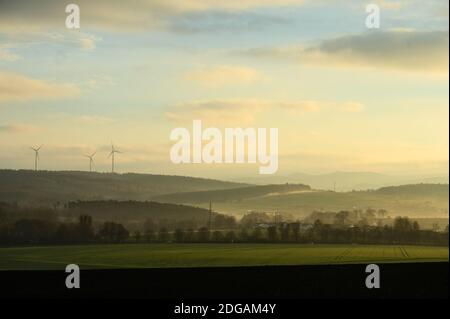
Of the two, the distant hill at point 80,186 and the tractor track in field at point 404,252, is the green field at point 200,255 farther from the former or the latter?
the distant hill at point 80,186

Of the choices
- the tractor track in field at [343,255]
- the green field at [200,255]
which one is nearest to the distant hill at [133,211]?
the green field at [200,255]

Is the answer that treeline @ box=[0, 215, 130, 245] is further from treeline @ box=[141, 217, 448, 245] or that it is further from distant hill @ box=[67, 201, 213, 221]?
distant hill @ box=[67, 201, 213, 221]

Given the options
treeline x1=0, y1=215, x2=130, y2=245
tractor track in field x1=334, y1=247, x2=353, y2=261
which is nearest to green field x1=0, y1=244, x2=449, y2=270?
tractor track in field x1=334, y1=247, x2=353, y2=261

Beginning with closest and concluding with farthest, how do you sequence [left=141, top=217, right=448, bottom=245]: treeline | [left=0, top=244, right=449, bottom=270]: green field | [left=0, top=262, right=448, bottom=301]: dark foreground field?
1. [left=0, top=262, right=448, bottom=301]: dark foreground field
2. [left=0, top=244, right=449, bottom=270]: green field
3. [left=141, top=217, right=448, bottom=245]: treeline

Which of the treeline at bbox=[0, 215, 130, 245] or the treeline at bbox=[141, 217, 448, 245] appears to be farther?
the treeline at bbox=[141, 217, 448, 245]

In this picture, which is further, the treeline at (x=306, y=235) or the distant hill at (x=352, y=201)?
the distant hill at (x=352, y=201)

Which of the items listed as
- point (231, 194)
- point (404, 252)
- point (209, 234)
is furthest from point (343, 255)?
point (231, 194)
